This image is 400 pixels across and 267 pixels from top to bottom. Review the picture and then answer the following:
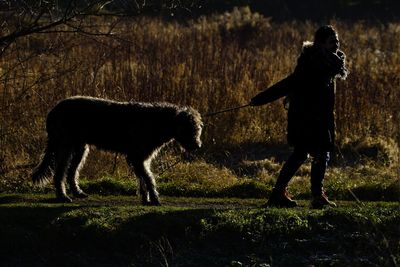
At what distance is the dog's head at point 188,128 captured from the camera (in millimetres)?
10031

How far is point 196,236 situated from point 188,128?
1875 mm

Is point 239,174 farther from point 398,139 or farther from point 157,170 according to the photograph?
point 398,139

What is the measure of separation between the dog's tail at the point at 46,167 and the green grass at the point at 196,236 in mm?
1221

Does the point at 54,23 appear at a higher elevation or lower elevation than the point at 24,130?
higher

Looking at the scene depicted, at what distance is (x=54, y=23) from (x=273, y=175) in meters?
4.33

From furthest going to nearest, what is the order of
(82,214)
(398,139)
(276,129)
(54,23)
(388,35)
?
(388,35) < (276,129) < (398,139) < (54,23) < (82,214)

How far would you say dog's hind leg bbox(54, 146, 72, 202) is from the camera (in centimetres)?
1016

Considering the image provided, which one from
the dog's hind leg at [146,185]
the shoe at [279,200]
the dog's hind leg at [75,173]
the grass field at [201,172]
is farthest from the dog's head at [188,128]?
the dog's hind leg at [75,173]

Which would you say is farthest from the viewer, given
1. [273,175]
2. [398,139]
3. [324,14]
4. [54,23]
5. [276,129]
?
[324,14]

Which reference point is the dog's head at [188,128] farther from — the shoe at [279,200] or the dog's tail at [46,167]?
the dog's tail at [46,167]

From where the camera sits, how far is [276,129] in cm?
1476

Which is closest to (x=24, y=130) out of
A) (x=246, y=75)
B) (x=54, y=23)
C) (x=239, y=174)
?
(x=54, y=23)

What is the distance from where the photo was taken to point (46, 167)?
34.2ft

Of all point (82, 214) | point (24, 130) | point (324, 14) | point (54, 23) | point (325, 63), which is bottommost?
point (82, 214)
